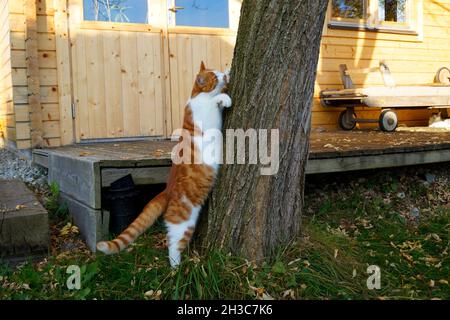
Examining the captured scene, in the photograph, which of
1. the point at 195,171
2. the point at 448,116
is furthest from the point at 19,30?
the point at 448,116

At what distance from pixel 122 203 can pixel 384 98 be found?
13.1ft

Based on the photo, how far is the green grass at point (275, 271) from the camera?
2072mm

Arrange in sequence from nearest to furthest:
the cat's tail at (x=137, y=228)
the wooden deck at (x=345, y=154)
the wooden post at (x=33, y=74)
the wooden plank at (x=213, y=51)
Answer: the cat's tail at (x=137, y=228), the wooden deck at (x=345, y=154), the wooden post at (x=33, y=74), the wooden plank at (x=213, y=51)

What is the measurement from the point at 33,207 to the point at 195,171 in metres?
1.11

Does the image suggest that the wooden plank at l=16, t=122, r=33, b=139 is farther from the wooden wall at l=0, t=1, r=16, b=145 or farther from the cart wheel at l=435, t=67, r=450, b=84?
the cart wheel at l=435, t=67, r=450, b=84

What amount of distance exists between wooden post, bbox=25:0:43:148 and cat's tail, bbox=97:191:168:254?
241 cm

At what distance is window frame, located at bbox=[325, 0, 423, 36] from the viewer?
20.2 feet

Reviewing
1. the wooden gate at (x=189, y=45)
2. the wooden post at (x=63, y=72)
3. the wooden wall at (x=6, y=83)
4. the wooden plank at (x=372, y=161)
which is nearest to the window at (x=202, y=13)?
the wooden gate at (x=189, y=45)

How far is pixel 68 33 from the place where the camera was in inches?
176

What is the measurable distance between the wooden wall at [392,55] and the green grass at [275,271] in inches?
132

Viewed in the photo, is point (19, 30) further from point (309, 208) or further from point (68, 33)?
point (309, 208)

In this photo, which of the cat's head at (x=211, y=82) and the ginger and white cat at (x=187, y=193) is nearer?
the ginger and white cat at (x=187, y=193)

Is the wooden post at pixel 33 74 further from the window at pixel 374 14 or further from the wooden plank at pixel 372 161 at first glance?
the window at pixel 374 14

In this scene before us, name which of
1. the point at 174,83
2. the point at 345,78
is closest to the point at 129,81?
the point at 174,83
